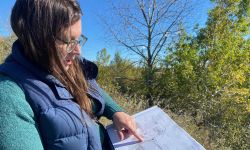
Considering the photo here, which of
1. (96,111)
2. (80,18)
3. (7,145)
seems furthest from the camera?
(96,111)

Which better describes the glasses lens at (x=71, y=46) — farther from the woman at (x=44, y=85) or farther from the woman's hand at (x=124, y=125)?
the woman's hand at (x=124, y=125)

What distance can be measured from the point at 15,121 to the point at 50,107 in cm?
14

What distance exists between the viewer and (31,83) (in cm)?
114

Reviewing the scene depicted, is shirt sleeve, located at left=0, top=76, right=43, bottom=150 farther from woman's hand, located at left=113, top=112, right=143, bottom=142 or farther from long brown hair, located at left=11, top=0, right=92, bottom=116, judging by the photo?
woman's hand, located at left=113, top=112, right=143, bottom=142

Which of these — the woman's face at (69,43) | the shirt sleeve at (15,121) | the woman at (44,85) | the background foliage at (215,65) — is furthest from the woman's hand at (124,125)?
the background foliage at (215,65)

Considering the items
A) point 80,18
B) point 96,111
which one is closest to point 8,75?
point 80,18

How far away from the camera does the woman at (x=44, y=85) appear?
1.05m

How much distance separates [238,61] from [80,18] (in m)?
14.9

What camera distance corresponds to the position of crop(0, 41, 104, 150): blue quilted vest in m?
1.13

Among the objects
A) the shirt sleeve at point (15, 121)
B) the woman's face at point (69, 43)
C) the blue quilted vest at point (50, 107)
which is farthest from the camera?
the woman's face at point (69, 43)

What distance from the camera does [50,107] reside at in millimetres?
1149

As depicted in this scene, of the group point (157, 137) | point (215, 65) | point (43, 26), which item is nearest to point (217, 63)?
point (215, 65)

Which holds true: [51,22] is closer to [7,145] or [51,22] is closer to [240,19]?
[7,145]

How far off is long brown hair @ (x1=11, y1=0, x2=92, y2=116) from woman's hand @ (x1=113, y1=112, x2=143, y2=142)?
42 centimetres
